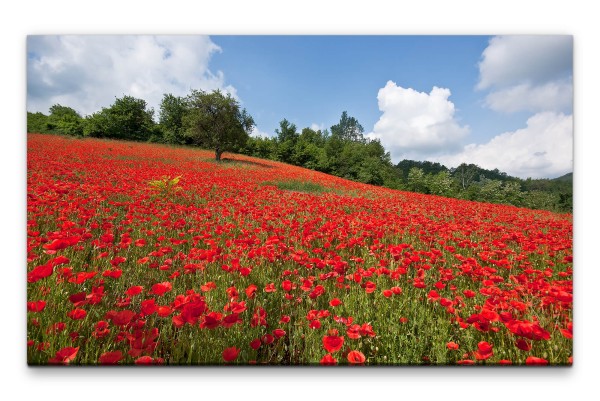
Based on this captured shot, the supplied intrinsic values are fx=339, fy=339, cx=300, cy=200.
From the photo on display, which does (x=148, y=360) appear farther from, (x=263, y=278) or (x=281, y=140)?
(x=281, y=140)

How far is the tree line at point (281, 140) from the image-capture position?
307 cm

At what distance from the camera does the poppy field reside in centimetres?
201

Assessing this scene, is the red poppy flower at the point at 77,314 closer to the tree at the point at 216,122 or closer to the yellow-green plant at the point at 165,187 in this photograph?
the yellow-green plant at the point at 165,187

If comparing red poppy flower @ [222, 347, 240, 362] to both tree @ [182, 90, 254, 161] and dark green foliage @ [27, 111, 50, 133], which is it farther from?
dark green foliage @ [27, 111, 50, 133]

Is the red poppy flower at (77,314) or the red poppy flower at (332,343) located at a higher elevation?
the red poppy flower at (77,314)

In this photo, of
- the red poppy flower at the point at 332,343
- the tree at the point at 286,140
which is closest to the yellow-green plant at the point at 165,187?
the tree at the point at 286,140

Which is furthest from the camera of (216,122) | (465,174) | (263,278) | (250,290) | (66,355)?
(216,122)

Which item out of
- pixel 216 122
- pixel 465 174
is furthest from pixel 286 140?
pixel 465 174

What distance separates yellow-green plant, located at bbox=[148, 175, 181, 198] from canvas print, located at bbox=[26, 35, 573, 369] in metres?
0.02

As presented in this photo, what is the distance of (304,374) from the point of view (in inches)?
99.9

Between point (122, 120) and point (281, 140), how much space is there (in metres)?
1.60

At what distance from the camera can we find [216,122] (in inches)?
157

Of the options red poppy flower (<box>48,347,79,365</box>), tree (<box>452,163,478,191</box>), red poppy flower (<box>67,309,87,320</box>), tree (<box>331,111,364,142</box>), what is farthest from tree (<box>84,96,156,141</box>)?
tree (<box>452,163,478,191</box>)
